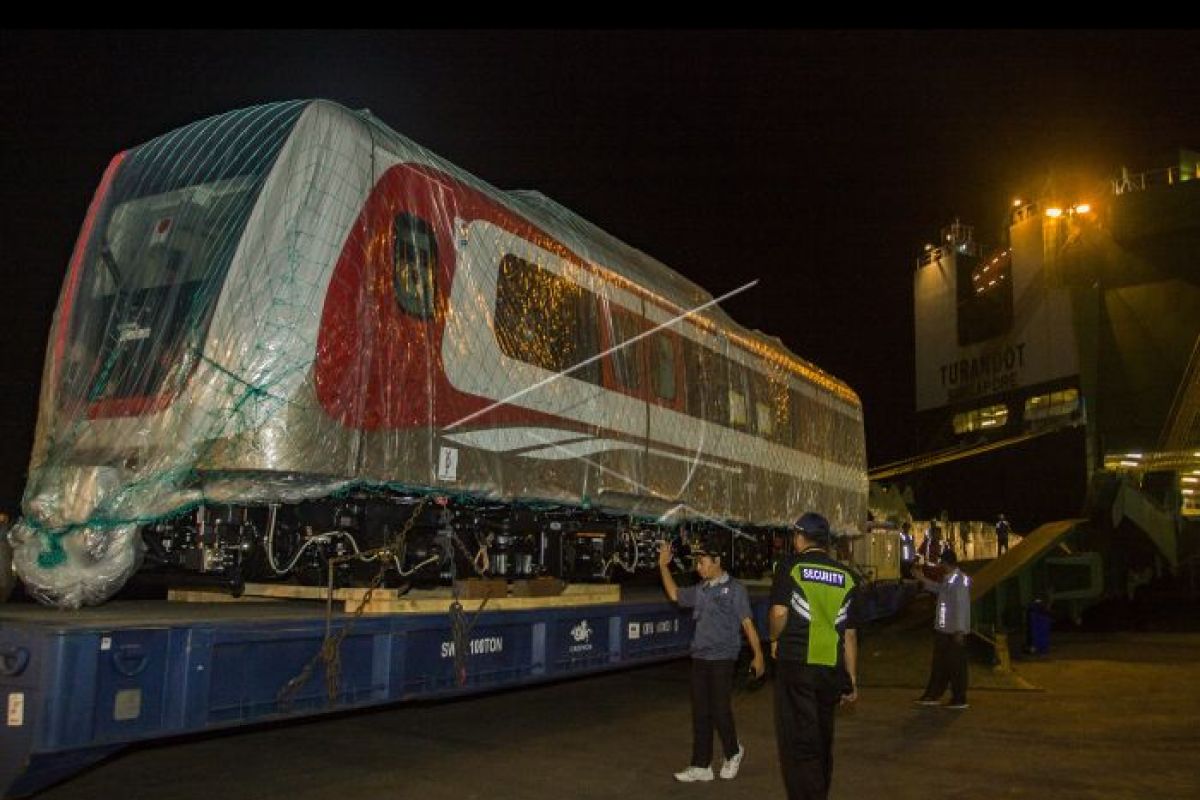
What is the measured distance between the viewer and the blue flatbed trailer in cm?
434

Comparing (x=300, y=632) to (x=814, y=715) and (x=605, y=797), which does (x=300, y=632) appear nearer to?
(x=605, y=797)

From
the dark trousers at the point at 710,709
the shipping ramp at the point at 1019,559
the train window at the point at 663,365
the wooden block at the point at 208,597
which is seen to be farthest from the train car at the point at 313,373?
the shipping ramp at the point at 1019,559

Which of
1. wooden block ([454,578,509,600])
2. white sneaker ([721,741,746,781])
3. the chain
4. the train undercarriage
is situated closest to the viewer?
the chain

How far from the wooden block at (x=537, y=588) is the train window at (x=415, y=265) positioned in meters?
2.25

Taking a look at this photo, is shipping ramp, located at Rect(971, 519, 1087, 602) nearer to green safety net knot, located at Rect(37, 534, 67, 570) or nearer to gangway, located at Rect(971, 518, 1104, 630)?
gangway, located at Rect(971, 518, 1104, 630)

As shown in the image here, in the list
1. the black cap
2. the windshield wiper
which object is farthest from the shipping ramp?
the windshield wiper

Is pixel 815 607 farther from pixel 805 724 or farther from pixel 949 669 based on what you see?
pixel 949 669

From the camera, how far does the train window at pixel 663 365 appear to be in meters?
9.87

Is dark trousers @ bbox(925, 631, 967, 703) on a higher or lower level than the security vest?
lower

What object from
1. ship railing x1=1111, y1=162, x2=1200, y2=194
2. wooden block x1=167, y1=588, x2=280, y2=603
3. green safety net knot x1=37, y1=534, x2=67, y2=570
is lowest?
wooden block x1=167, y1=588, x2=280, y2=603

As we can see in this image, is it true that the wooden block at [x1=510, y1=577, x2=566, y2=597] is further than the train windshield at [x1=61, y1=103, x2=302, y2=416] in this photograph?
Yes

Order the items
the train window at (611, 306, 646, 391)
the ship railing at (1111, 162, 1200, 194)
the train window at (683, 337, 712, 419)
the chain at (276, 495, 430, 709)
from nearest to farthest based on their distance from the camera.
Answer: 1. the chain at (276, 495, 430, 709)
2. the train window at (611, 306, 646, 391)
3. the train window at (683, 337, 712, 419)
4. the ship railing at (1111, 162, 1200, 194)

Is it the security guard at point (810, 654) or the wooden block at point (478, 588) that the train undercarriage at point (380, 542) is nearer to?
the wooden block at point (478, 588)

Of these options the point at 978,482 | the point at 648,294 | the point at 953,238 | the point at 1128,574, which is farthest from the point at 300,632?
the point at 953,238
